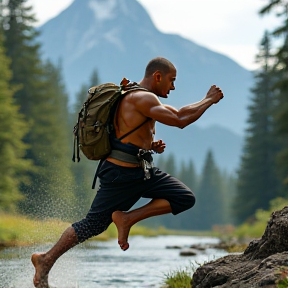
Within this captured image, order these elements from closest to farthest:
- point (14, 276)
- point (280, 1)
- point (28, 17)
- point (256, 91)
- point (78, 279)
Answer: point (14, 276) < point (78, 279) < point (280, 1) < point (28, 17) < point (256, 91)

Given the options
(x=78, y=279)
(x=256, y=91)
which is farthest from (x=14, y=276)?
(x=256, y=91)

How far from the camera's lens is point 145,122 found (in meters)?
6.45

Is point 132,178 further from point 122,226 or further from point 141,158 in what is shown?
point 122,226

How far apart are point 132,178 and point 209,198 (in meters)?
118

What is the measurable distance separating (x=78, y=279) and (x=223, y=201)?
116 m

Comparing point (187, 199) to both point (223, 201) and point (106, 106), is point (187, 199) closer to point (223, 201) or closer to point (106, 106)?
point (106, 106)

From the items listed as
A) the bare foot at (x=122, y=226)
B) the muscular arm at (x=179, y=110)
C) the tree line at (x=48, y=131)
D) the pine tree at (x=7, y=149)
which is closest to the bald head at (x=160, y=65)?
the muscular arm at (x=179, y=110)

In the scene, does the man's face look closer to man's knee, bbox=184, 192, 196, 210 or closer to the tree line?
man's knee, bbox=184, 192, 196, 210

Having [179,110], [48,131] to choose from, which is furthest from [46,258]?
[48,131]

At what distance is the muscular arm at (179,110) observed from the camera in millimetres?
6164

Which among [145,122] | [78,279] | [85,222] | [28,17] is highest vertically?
[28,17]

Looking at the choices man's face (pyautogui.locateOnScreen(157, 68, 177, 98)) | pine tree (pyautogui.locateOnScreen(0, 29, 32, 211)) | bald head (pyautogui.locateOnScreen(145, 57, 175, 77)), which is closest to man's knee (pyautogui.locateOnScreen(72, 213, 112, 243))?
man's face (pyautogui.locateOnScreen(157, 68, 177, 98))

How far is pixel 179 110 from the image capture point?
244 inches

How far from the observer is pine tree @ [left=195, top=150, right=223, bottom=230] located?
11906cm
